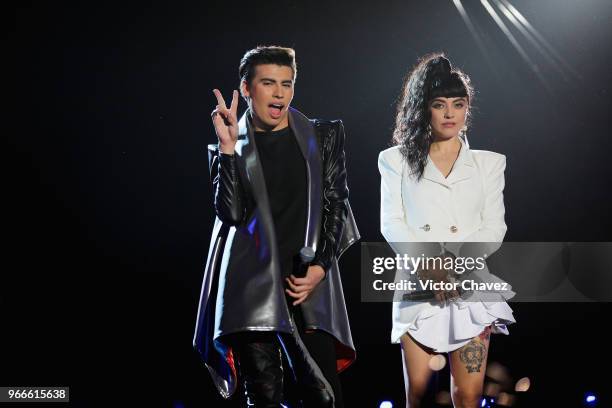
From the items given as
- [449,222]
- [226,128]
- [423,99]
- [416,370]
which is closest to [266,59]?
[226,128]

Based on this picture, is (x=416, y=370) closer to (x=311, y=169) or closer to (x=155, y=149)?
(x=311, y=169)

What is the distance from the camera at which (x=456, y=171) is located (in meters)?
3.45

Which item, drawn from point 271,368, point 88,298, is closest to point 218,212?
point 271,368

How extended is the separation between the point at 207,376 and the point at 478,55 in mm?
2209

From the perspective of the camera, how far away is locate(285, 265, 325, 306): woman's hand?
113 inches

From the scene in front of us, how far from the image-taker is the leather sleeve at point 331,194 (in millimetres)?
2967

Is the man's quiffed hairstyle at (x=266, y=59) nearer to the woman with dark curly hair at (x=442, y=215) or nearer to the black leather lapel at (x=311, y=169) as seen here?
the black leather lapel at (x=311, y=169)

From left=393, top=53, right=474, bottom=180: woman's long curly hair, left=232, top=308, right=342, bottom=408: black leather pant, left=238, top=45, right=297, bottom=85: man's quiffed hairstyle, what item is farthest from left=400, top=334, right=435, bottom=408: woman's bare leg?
left=238, top=45, right=297, bottom=85: man's quiffed hairstyle

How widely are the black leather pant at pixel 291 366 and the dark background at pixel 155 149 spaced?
1.25m

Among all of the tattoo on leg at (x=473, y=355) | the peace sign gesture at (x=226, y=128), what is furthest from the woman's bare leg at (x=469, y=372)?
the peace sign gesture at (x=226, y=128)

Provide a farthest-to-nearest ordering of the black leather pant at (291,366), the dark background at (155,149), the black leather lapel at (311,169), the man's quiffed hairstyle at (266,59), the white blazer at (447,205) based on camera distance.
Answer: the dark background at (155,149) < the white blazer at (447,205) < the man's quiffed hairstyle at (266,59) < the black leather lapel at (311,169) < the black leather pant at (291,366)

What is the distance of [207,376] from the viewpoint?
4.16 metres

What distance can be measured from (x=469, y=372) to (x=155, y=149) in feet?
6.41

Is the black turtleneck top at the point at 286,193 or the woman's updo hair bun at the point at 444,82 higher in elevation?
the woman's updo hair bun at the point at 444,82
